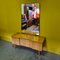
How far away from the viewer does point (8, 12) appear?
4.64 m

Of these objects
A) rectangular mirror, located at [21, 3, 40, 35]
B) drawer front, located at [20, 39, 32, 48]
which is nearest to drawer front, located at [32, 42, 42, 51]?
drawer front, located at [20, 39, 32, 48]

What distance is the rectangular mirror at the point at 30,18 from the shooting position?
4.02 m

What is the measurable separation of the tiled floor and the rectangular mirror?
0.75 m

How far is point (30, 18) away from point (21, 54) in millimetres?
1333

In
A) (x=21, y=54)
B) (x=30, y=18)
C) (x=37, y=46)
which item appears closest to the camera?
(x=37, y=46)

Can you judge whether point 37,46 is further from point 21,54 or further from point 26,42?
point 21,54

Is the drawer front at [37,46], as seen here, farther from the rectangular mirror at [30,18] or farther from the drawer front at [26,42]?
the rectangular mirror at [30,18]

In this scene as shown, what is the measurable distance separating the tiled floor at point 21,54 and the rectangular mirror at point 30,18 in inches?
29.7

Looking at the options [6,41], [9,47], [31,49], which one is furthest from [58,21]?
[6,41]

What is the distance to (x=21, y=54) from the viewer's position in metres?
3.88

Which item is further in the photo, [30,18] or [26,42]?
[30,18]

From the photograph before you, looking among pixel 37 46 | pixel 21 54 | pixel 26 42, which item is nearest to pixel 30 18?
pixel 26 42

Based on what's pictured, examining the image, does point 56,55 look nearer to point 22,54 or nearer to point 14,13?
point 22,54

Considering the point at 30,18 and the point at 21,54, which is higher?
the point at 30,18
